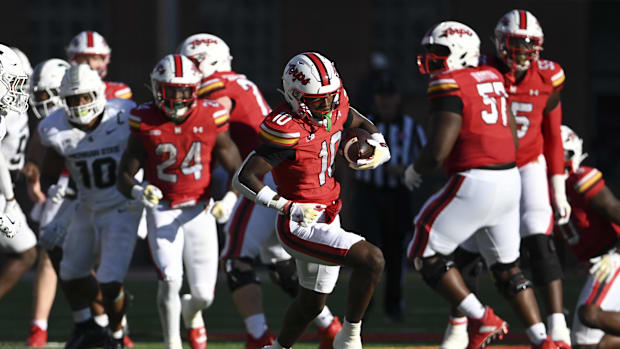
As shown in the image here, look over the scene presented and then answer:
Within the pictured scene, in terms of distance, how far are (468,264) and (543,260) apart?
724 mm

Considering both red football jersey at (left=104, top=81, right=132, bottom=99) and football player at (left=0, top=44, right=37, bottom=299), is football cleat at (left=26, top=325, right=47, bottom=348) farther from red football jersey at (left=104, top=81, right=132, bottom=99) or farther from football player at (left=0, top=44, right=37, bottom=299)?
red football jersey at (left=104, top=81, right=132, bottom=99)

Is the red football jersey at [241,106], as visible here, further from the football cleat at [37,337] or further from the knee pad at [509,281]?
the football cleat at [37,337]

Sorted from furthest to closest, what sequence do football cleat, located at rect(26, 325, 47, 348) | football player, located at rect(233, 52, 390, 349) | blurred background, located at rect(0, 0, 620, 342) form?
blurred background, located at rect(0, 0, 620, 342) → football cleat, located at rect(26, 325, 47, 348) → football player, located at rect(233, 52, 390, 349)

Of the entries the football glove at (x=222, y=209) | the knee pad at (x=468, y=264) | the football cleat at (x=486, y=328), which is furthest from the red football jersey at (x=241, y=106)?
the football cleat at (x=486, y=328)

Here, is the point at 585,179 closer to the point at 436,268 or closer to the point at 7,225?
→ the point at 436,268

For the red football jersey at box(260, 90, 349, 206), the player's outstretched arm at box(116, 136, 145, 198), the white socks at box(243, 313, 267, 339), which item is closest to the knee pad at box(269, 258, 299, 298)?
the white socks at box(243, 313, 267, 339)

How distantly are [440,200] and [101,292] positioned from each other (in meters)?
2.04

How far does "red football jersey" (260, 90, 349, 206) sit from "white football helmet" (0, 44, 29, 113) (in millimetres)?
1233

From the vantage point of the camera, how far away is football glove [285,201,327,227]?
594 centimetres

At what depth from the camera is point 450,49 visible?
725cm

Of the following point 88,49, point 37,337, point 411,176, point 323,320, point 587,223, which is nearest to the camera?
point 323,320

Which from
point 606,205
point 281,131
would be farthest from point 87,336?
point 606,205

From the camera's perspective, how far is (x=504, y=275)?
7051mm

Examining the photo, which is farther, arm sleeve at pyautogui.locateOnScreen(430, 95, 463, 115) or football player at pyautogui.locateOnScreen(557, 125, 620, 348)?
arm sleeve at pyautogui.locateOnScreen(430, 95, 463, 115)
